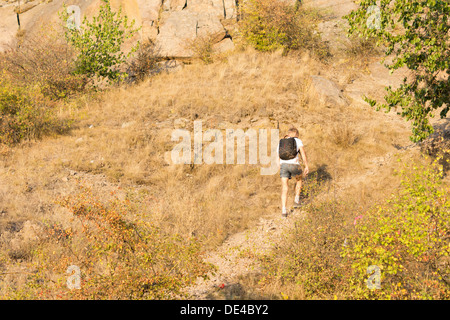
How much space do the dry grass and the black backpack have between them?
136cm

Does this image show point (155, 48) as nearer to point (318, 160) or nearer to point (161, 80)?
point (161, 80)

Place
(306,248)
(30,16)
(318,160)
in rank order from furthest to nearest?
1. (30,16)
2. (318,160)
3. (306,248)

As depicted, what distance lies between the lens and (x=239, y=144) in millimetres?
10648

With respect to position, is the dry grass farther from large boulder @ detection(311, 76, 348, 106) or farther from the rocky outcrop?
the rocky outcrop

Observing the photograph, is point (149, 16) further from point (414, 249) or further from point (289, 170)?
point (414, 249)

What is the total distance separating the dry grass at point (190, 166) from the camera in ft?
24.1

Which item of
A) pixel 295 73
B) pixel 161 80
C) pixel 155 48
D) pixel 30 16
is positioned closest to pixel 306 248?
pixel 295 73

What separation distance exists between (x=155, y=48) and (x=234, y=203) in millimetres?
11367

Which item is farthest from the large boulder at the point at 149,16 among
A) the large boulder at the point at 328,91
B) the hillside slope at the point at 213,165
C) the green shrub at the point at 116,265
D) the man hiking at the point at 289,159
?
the green shrub at the point at 116,265

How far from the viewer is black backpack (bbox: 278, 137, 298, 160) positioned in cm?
721

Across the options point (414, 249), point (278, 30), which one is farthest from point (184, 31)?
point (414, 249)

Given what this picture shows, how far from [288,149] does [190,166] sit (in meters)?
3.19

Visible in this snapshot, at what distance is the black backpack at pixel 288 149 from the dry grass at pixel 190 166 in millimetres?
1356

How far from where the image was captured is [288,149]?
23.7 ft
